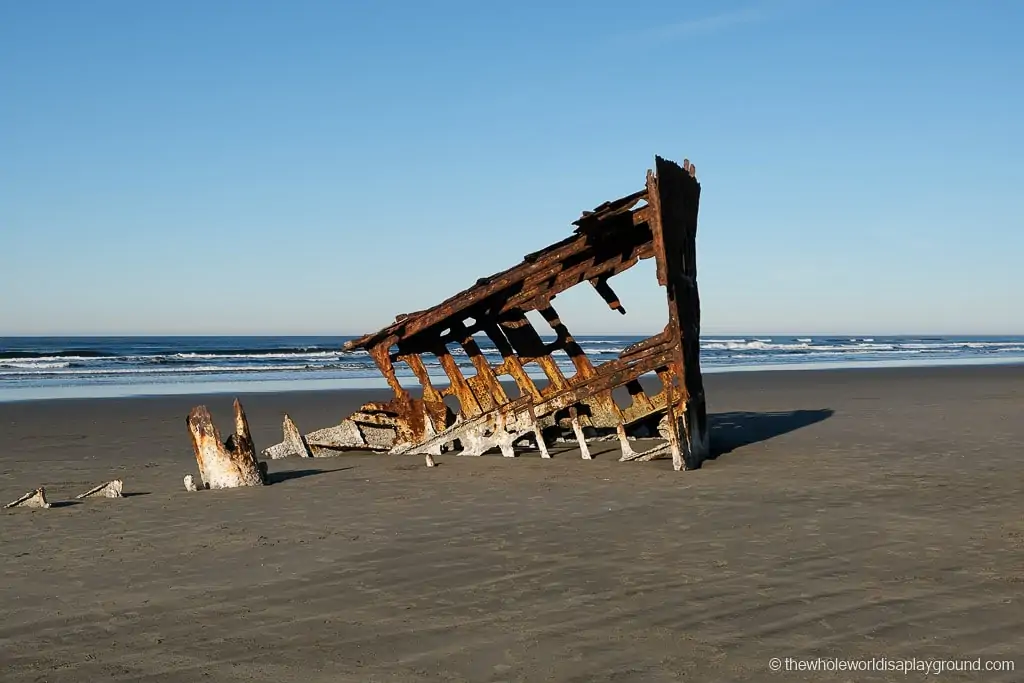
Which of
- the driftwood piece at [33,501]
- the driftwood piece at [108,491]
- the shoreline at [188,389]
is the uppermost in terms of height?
the shoreline at [188,389]

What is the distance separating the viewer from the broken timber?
9.39 metres

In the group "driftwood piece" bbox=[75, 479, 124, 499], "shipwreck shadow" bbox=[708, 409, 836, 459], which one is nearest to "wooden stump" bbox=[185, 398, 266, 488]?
"driftwood piece" bbox=[75, 479, 124, 499]

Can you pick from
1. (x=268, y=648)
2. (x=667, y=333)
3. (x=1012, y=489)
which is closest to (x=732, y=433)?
(x=667, y=333)

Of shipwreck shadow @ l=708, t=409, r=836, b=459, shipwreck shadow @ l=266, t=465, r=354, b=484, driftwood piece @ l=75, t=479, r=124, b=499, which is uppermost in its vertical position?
driftwood piece @ l=75, t=479, r=124, b=499

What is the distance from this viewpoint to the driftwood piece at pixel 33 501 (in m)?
7.49

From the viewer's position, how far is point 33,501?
7.51 m

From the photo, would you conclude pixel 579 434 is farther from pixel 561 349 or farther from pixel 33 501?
pixel 33 501

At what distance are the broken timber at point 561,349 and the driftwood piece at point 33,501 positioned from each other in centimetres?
365

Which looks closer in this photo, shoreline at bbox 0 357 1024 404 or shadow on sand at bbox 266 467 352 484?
shadow on sand at bbox 266 467 352 484

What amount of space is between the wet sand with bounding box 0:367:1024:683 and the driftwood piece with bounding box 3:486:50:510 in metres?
0.17

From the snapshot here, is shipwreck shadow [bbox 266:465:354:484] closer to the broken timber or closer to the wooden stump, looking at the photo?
the wooden stump

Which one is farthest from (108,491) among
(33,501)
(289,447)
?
(289,447)

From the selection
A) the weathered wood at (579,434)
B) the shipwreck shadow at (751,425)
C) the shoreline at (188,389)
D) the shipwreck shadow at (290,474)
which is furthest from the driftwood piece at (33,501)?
the shoreline at (188,389)

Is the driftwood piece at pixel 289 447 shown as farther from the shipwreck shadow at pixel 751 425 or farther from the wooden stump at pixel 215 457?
the shipwreck shadow at pixel 751 425
